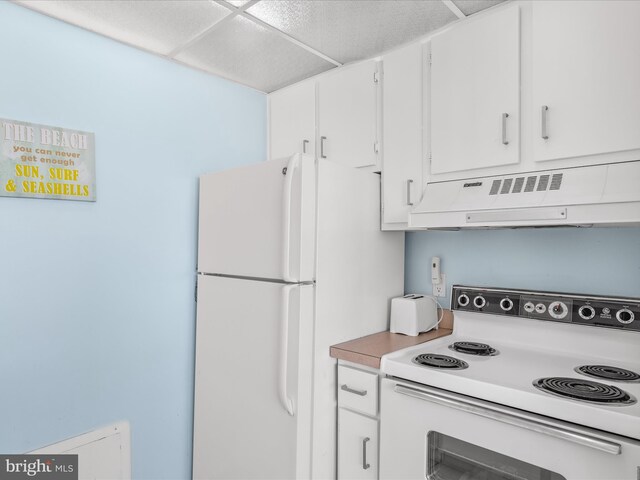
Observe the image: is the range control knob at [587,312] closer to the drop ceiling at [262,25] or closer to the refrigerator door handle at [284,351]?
the refrigerator door handle at [284,351]

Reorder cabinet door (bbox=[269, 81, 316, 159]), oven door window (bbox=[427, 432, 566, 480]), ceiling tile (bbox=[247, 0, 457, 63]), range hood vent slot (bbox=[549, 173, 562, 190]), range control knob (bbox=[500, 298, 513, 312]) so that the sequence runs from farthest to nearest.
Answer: cabinet door (bbox=[269, 81, 316, 159]) < range control knob (bbox=[500, 298, 513, 312]) < ceiling tile (bbox=[247, 0, 457, 63]) < range hood vent slot (bbox=[549, 173, 562, 190]) < oven door window (bbox=[427, 432, 566, 480])

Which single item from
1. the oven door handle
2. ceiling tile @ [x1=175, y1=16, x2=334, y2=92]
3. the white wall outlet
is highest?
ceiling tile @ [x1=175, y1=16, x2=334, y2=92]

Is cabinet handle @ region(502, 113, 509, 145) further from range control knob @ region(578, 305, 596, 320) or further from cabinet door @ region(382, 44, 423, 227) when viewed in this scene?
range control knob @ region(578, 305, 596, 320)

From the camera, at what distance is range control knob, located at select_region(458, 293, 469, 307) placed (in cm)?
197

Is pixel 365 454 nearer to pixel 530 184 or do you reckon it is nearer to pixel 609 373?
pixel 609 373

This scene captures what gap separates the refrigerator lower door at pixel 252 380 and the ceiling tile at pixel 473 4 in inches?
53.0

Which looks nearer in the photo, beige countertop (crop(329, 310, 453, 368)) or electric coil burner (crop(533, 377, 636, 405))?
electric coil burner (crop(533, 377, 636, 405))

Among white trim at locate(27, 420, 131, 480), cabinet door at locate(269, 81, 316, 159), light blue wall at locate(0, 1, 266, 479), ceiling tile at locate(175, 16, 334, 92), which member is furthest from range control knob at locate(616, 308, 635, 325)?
white trim at locate(27, 420, 131, 480)

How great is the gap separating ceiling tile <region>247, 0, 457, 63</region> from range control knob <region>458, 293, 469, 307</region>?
4.14ft

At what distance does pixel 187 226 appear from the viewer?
2266 mm

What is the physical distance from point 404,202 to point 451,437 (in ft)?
3.34

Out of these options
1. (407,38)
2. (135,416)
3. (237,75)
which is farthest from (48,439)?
(407,38)

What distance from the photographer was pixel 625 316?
1551mm

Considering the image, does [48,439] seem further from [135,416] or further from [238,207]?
[238,207]
